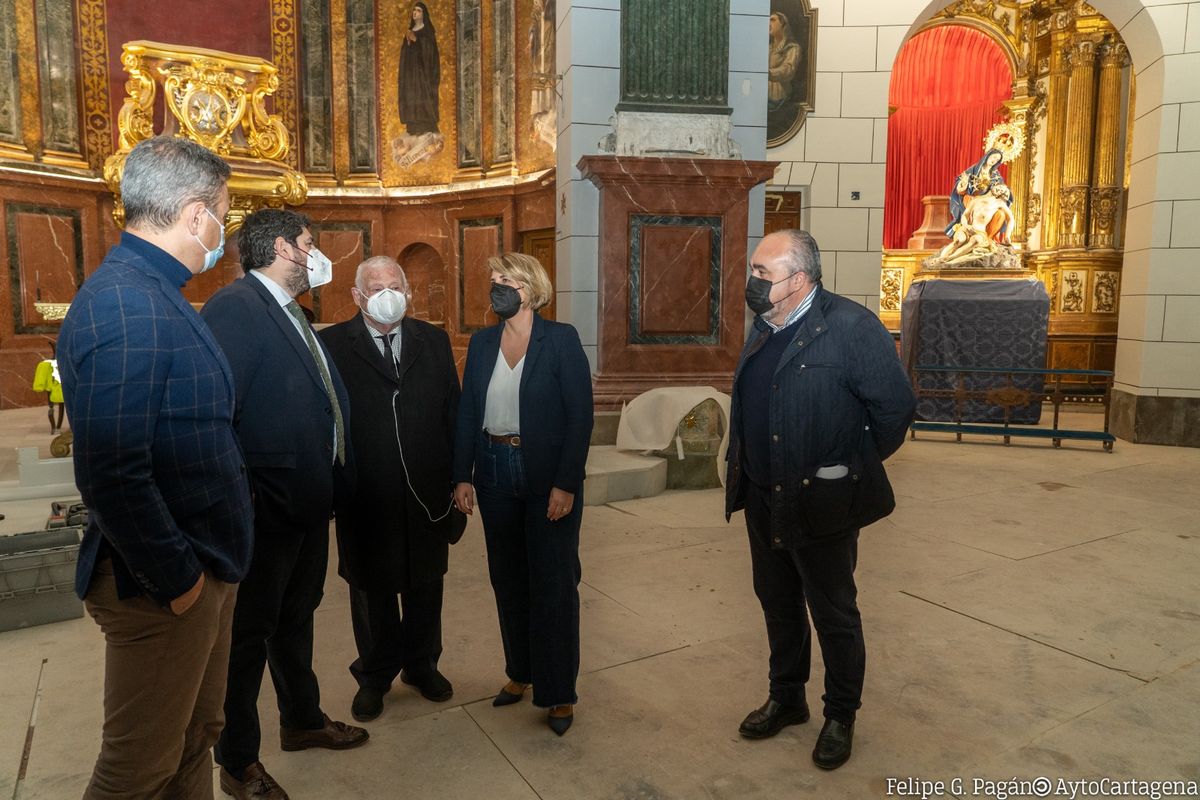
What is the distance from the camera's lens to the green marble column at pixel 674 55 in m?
6.55

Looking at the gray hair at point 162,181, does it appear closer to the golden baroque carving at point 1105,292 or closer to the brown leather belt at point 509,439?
the brown leather belt at point 509,439

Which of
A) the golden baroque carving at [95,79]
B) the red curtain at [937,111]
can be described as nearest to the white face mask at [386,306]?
the golden baroque carving at [95,79]

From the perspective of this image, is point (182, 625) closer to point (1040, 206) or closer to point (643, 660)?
point (643, 660)

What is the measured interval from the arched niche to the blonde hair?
1055 cm

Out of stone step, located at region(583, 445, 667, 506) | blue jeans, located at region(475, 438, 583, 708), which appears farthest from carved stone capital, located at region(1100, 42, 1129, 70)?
blue jeans, located at region(475, 438, 583, 708)

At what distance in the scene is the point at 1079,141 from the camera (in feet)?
38.2

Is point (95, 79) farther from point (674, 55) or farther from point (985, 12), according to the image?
point (985, 12)

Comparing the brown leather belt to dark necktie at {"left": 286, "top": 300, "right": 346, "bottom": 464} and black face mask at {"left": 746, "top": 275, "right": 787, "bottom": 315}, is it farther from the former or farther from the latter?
black face mask at {"left": 746, "top": 275, "right": 787, "bottom": 315}

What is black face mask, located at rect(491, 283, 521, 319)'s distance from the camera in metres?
2.73

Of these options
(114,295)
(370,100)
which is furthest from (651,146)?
(370,100)

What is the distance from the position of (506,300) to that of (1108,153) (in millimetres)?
11867

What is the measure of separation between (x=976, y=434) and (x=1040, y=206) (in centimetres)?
544

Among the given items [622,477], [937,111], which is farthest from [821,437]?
[937,111]

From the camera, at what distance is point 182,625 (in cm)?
171
